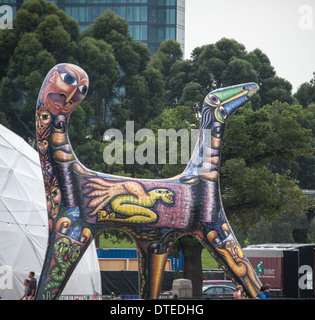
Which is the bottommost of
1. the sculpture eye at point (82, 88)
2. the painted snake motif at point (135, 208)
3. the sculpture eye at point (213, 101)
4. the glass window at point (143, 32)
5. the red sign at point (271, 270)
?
the red sign at point (271, 270)

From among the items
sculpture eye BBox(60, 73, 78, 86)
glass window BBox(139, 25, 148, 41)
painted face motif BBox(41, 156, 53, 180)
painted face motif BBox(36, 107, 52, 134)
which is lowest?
painted face motif BBox(41, 156, 53, 180)

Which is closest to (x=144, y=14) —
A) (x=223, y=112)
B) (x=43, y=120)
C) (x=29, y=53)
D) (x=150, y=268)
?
(x=29, y=53)

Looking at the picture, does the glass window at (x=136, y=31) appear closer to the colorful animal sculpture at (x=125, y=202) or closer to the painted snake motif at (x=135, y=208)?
the colorful animal sculpture at (x=125, y=202)

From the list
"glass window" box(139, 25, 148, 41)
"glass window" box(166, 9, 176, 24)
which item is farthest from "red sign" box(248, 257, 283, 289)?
"glass window" box(166, 9, 176, 24)

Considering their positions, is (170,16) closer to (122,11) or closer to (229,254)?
(122,11)

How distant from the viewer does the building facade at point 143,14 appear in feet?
302

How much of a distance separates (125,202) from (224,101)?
12.5 feet

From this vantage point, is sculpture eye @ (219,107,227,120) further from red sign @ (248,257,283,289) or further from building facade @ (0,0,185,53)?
building facade @ (0,0,185,53)

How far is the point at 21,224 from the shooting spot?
2592 centimetres

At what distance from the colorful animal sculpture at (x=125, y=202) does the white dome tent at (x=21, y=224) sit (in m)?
7.01

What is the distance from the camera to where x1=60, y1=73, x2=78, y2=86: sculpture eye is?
1847 centimetres

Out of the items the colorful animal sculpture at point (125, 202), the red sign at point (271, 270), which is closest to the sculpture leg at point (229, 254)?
the colorful animal sculpture at point (125, 202)
